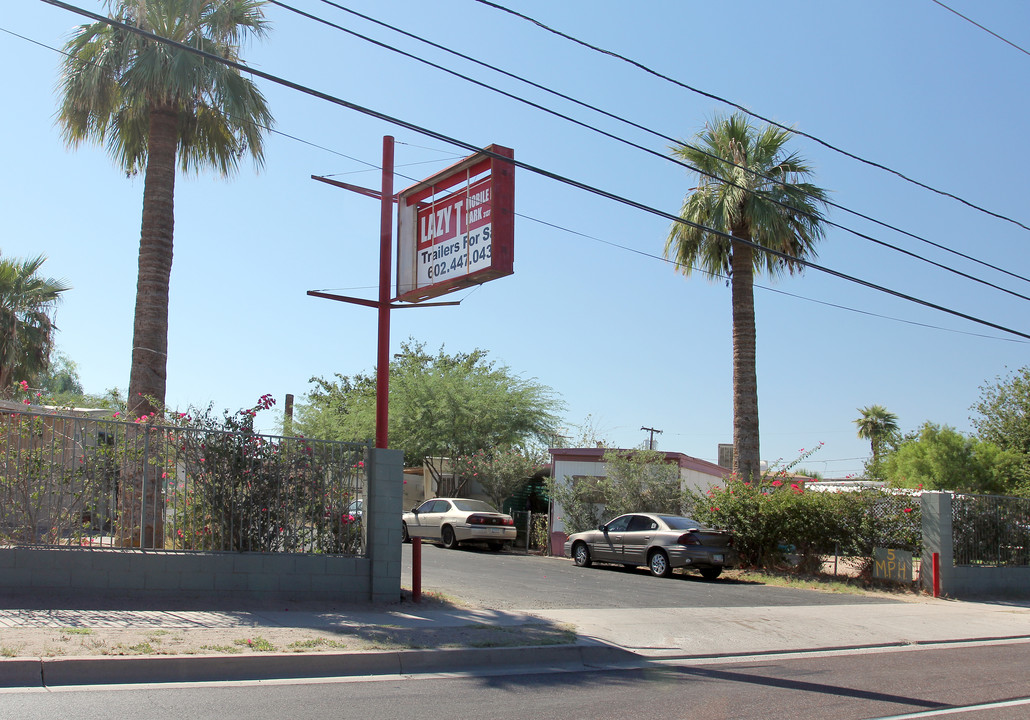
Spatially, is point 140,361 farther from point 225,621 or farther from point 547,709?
point 547,709

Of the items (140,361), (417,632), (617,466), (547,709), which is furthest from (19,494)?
(617,466)

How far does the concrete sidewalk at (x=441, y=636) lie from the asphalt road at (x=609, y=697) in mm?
369

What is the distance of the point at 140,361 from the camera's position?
521 inches

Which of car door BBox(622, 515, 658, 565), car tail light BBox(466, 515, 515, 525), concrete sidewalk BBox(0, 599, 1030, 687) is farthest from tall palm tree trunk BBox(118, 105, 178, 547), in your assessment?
car tail light BBox(466, 515, 515, 525)

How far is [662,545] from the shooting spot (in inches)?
718

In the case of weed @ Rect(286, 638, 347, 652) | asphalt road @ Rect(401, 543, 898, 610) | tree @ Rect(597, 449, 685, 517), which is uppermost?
tree @ Rect(597, 449, 685, 517)

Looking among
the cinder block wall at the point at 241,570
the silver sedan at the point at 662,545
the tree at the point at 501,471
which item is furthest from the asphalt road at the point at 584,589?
the tree at the point at 501,471

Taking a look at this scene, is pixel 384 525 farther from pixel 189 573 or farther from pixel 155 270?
pixel 155 270

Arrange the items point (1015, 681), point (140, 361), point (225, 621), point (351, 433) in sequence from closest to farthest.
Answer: point (1015, 681) → point (225, 621) → point (140, 361) → point (351, 433)

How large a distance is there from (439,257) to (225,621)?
5593 millimetres

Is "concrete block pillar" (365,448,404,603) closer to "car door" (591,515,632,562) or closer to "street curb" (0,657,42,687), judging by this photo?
"street curb" (0,657,42,687)

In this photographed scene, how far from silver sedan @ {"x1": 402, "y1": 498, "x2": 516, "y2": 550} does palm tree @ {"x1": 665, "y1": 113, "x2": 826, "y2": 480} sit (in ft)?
22.5

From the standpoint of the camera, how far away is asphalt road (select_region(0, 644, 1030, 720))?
634cm

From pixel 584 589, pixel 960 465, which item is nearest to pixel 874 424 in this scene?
pixel 960 465
